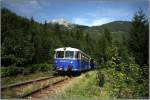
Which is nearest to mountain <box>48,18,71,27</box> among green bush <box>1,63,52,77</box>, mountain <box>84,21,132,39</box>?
mountain <box>84,21,132,39</box>

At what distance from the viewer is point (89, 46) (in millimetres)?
10312

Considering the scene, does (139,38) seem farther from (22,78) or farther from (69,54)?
(69,54)

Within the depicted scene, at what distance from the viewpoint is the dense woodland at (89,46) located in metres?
8.62

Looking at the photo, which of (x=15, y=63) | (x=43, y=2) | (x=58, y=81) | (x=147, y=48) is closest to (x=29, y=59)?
(x=15, y=63)

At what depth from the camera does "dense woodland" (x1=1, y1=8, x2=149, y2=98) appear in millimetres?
8625

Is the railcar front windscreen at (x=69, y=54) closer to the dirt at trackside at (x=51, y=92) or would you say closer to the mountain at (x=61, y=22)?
the dirt at trackside at (x=51, y=92)

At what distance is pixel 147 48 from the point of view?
27.3 feet

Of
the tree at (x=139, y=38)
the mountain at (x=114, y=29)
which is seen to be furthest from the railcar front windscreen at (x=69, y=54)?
the tree at (x=139, y=38)

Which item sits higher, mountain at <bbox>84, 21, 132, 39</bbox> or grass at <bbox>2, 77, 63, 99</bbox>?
mountain at <bbox>84, 21, 132, 39</bbox>

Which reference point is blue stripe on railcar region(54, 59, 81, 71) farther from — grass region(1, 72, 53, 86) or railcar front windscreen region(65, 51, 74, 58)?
grass region(1, 72, 53, 86)

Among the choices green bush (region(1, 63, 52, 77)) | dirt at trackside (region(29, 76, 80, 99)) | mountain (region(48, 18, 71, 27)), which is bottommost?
dirt at trackside (region(29, 76, 80, 99))

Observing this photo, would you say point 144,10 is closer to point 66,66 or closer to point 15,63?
point 15,63

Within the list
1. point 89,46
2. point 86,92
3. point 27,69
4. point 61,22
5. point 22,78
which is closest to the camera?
point 86,92

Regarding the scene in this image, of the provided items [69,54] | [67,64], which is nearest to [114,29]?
[69,54]
